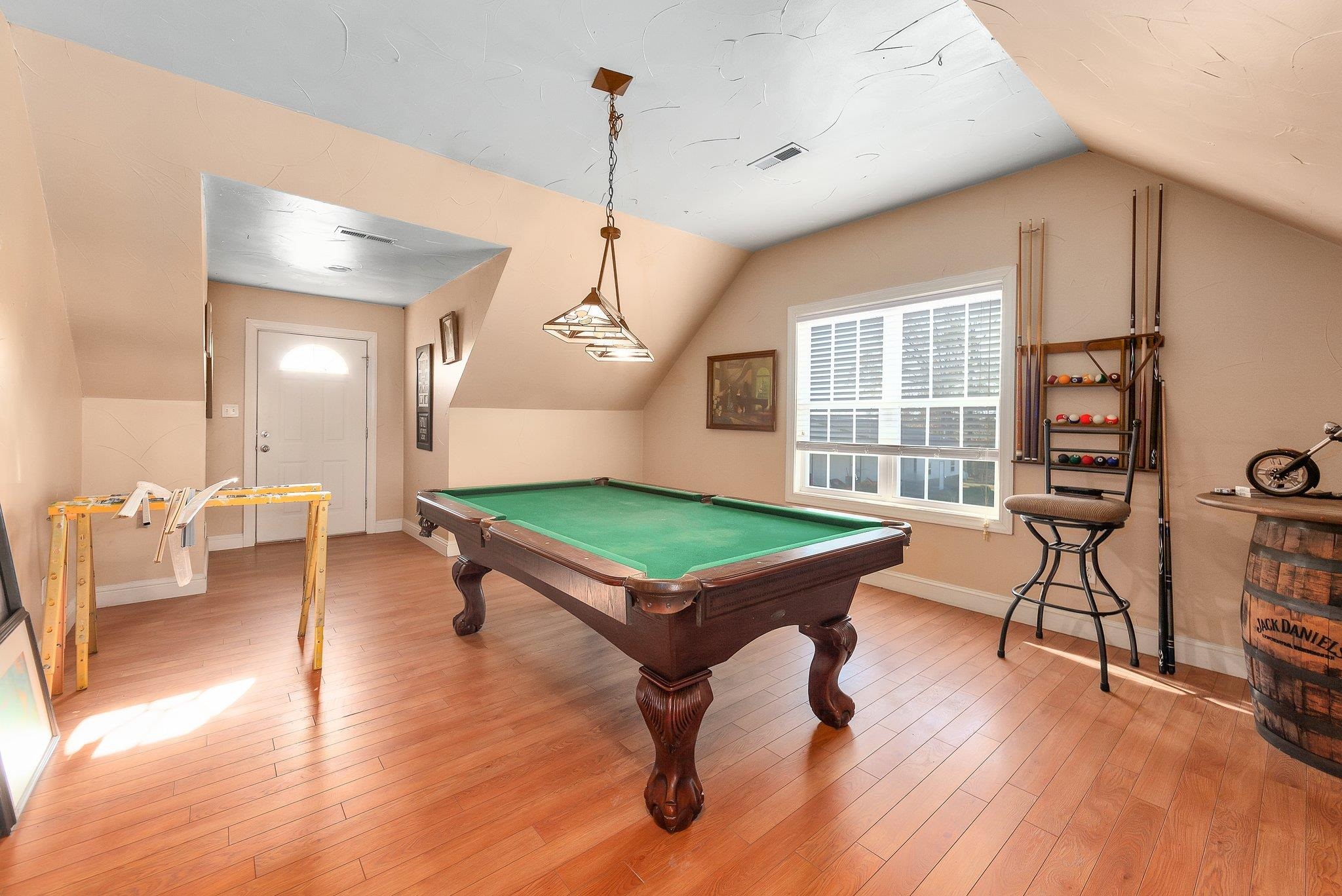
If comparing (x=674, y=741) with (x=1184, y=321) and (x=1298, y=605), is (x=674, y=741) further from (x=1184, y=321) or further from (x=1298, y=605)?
(x=1184, y=321)

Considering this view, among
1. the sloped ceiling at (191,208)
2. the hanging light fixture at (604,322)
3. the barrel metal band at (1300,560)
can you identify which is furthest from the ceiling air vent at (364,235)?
the barrel metal band at (1300,560)

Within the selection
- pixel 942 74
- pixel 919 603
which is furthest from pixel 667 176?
pixel 919 603

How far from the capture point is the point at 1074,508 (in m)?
2.60

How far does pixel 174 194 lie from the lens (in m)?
2.84

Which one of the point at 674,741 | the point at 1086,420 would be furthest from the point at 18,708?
the point at 1086,420

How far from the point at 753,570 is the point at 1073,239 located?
2.87m

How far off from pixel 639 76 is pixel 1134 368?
9.16ft

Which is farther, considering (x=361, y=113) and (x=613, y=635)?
(x=361, y=113)

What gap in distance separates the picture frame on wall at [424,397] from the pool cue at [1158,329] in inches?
205

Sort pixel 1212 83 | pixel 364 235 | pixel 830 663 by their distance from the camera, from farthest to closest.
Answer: pixel 364 235, pixel 830 663, pixel 1212 83

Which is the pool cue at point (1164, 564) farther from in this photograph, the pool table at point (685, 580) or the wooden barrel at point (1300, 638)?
the pool table at point (685, 580)

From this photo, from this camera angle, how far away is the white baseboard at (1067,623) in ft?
8.81

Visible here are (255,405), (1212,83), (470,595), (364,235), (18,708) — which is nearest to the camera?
(1212,83)

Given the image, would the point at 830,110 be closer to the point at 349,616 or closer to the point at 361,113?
the point at 361,113
